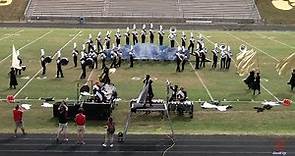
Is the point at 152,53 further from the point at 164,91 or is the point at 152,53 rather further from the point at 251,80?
the point at 251,80

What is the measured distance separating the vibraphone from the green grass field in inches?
11.9

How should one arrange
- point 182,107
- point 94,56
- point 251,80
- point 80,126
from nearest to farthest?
point 80,126, point 182,107, point 251,80, point 94,56

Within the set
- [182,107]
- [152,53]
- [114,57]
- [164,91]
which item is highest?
[114,57]

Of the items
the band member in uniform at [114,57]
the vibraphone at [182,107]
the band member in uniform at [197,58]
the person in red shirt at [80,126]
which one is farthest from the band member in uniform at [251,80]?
the person in red shirt at [80,126]

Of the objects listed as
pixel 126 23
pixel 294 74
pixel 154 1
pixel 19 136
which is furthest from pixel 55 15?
pixel 19 136

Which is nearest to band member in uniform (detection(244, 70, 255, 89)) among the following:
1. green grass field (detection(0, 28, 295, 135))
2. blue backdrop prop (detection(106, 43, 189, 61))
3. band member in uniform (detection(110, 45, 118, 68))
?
green grass field (detection(0, 28, 295, 135))

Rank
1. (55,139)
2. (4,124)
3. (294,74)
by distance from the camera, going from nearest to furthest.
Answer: (55,139)
(4,124)
(294,74)

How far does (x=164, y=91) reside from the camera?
22484 mm

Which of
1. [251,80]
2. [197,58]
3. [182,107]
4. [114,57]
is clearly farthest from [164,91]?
[114,57]

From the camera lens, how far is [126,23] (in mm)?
53750

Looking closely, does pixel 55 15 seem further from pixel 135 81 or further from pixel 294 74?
pixel 294 74

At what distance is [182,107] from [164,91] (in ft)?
12.8

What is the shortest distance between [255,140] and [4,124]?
7891 millimetres

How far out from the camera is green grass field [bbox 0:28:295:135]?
57.5ft
